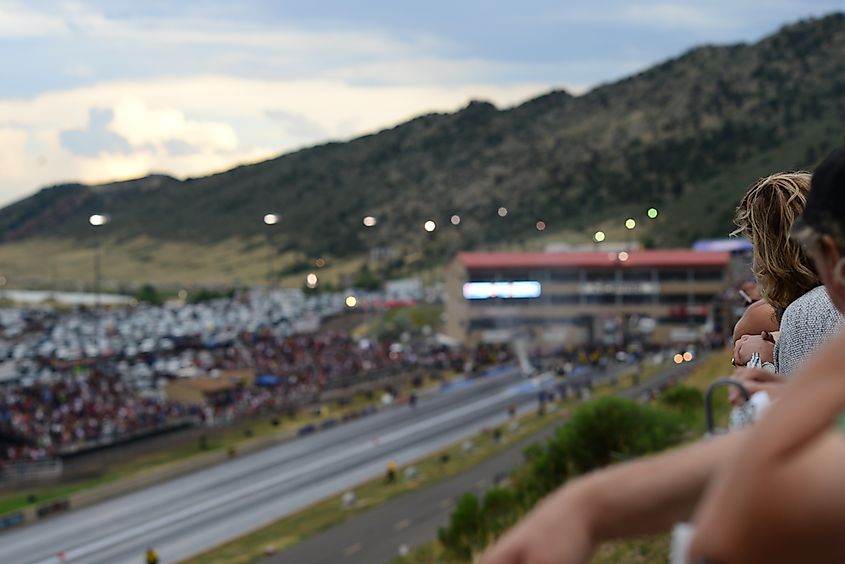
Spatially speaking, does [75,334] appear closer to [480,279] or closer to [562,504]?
[480,279]

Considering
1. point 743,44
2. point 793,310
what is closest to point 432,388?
point 793,310

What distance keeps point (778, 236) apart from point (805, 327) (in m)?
0.42

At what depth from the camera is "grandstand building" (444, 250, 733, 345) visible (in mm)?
74438

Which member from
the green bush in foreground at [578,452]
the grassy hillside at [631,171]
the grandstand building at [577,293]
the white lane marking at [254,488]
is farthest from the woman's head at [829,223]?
the grassy hillside at [631,171]

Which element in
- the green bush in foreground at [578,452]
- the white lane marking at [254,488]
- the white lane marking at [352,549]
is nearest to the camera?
the green bush in foreground at [578,452]

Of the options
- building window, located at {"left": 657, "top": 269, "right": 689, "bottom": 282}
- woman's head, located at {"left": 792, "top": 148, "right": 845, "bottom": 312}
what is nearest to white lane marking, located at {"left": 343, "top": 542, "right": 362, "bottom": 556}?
woman's head, located at {"left": 792, "top": 148, "right": 845, "bottom": 312}

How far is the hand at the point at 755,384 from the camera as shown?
191 cm

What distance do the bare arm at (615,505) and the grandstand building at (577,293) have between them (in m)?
72.8

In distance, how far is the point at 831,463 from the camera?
3.76 feet

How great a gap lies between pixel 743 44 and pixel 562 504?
194 meters

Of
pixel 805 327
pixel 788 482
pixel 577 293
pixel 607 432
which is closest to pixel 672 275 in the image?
pixel 577 293

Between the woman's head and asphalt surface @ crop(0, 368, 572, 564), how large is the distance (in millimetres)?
28528

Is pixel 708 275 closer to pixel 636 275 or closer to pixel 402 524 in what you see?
pixel 636 275

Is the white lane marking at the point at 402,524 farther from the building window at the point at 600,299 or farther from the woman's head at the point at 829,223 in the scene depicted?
the building window at the point at 600,299
